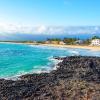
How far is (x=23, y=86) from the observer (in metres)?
34.3

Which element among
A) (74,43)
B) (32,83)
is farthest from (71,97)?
(74,43)

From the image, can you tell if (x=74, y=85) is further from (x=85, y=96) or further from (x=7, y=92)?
(x=7, y=92)

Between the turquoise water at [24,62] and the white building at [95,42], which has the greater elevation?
the white building at [95,42]

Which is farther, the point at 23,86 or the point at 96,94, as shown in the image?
the point at 23,86

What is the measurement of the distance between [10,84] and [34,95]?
7240 mm

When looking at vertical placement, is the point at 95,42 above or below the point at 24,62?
above

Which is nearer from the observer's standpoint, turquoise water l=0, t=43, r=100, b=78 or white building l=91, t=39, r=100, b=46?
turquoise water l=0, t=43, r=100, b=78

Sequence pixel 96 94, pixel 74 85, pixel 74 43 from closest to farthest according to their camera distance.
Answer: pixel 96 94 → pixel 74 85 → pixel 74 43

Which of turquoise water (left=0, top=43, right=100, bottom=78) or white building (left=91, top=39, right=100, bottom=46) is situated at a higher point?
white building (left=91, top=39, right=100, bottom=46)

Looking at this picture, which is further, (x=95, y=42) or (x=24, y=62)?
(x=95, y=42)

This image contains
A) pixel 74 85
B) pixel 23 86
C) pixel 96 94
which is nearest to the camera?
pixel 96 94

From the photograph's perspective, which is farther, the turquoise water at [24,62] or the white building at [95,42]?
the white building at [95,42]

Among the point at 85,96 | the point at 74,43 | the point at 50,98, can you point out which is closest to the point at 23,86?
the point at 50,98

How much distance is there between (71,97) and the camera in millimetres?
27969
